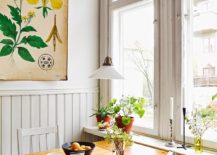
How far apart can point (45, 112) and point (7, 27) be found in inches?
34.3

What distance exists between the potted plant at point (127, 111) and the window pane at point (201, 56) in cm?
43

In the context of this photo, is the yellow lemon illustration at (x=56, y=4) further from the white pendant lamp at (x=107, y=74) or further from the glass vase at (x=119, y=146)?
the glass vase at (x=119, y=146)

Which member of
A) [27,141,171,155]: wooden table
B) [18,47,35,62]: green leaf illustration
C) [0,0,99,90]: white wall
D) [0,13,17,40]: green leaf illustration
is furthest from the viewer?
[0,0,99,90]: white wall

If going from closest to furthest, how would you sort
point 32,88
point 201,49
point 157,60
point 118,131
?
point 118,131, point 201,49, point 157,60, point 32,88

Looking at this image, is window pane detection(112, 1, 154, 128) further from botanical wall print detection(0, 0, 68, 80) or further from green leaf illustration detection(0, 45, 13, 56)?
green leaf illustration detection(0, 45, 13, 56)

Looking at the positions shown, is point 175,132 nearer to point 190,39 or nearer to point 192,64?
point 192,64

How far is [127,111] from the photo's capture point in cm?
249

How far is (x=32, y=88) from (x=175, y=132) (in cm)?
137

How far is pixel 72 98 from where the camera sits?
2.84 metres

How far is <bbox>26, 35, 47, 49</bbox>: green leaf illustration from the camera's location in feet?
8.38

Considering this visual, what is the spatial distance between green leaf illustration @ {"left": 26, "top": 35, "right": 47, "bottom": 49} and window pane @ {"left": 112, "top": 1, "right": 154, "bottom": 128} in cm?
76

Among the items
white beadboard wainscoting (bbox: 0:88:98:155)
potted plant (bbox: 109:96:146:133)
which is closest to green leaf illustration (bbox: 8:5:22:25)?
white beadboard wainscoting (bbox: 0:88:98:155)

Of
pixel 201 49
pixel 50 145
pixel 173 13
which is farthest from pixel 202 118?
pixel 50 145

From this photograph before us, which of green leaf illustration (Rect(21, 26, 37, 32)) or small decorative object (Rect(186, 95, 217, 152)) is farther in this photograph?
green leaf illustration (Rect(21, 26, 37, 32))
